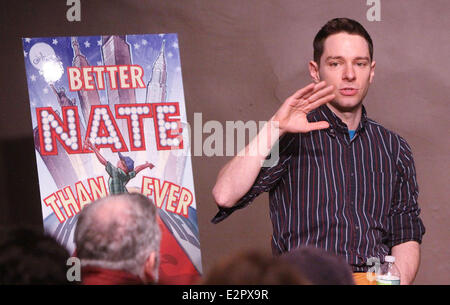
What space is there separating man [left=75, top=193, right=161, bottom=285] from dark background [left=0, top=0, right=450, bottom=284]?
6.84 ft

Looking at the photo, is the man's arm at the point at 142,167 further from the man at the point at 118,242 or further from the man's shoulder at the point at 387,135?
the man at the point at 118,242

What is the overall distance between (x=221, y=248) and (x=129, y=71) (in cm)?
122

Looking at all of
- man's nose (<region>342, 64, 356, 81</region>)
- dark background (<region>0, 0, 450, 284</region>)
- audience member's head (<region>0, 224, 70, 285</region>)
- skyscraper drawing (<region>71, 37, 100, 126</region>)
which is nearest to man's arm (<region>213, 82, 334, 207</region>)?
man's nose (<region>342, 64, 356, 81</region>)

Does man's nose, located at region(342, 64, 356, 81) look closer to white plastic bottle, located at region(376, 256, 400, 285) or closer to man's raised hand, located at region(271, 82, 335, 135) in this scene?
man's raised hand, located at region(271, 82, 335, 135)

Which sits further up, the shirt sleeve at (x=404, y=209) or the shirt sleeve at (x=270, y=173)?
the shirt sleeve at (x=270, y=173)

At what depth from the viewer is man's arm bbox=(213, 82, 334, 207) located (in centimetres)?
204

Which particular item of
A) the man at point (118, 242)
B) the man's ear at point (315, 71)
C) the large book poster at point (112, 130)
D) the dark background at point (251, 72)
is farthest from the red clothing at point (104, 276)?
the dark background at point (251, 72)

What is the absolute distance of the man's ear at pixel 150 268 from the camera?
1459 millimetres

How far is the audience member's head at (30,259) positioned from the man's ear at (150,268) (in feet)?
0.84

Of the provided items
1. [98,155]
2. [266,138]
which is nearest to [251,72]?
[98,155]
